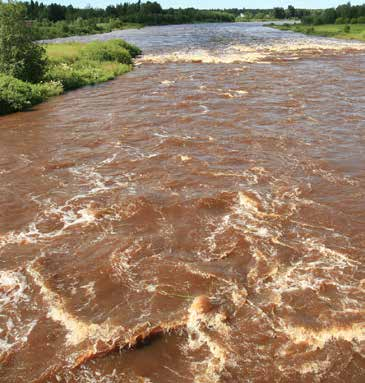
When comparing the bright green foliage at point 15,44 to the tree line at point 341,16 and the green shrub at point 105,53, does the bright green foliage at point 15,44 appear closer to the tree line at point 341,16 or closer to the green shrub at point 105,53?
the green shrub at point 105,53

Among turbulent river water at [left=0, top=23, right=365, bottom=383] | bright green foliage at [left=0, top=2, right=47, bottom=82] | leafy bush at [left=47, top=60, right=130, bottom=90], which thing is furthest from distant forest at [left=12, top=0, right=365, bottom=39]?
turbulent river water at [left=0, top=23, right=365, bottom=383]

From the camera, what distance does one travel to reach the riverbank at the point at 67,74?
26.2 meters

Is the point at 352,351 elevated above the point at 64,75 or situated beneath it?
situated beneath

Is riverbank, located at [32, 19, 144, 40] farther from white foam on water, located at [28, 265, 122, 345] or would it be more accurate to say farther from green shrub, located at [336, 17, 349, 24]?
white foam on water, located at [28, 265, 122, 345]

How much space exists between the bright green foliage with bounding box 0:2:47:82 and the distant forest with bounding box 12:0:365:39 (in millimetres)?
50101

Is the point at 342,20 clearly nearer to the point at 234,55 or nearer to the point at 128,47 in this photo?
the point at 234,55

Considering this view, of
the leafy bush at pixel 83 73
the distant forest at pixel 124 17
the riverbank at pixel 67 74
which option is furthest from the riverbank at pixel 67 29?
the leafy bush at pixel 83 73

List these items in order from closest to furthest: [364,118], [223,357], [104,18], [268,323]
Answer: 1. [223,357]
2. [268,323]
3. [364,118]
4. [104,18]

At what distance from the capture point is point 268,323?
8305 millimetres

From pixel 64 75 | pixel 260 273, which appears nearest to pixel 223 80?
pixel 64 75

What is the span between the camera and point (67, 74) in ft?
113

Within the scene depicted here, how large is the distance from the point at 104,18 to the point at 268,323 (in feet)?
501

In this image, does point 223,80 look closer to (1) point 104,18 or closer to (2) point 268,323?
(2) point 268,323

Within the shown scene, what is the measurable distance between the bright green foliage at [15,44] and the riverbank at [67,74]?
1479 mm
